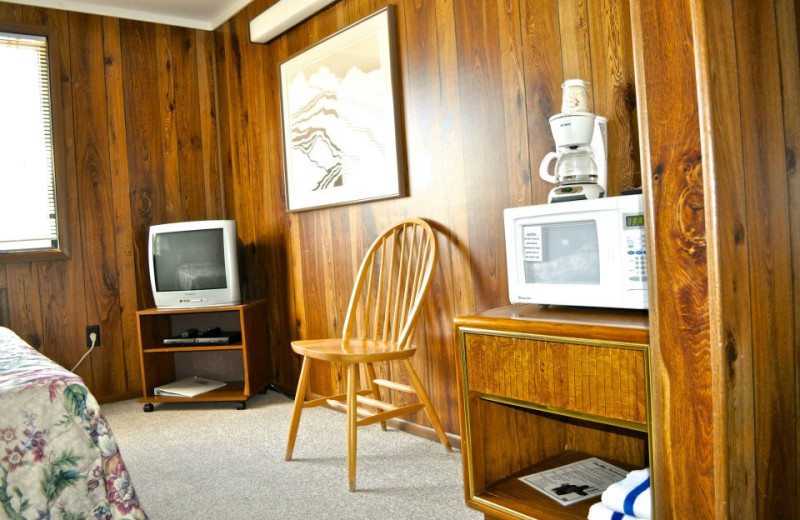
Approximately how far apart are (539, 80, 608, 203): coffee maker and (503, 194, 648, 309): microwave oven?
0.31 feet

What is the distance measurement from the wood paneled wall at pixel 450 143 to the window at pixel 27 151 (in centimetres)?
112

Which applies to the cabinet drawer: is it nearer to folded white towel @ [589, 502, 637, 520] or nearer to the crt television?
folded white towel @ [589, 502, 637, 520]

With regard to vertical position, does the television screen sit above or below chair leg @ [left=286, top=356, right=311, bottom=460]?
above

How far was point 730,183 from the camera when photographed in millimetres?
1105

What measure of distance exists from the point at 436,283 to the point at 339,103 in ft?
3.45

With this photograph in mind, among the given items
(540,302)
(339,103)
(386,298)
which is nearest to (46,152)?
(339,103)

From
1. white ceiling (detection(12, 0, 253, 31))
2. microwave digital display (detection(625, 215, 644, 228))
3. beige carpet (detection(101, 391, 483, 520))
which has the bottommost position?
beige carpet (detection(101, 391, 483, 520))

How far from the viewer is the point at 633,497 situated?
1522 mm

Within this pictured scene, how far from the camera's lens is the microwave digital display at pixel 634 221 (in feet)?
5.03

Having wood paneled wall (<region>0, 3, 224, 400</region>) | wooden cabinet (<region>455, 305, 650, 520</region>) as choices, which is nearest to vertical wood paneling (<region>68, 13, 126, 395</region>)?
wood paneled wall (<region>0, 3, 224, 400</region>)

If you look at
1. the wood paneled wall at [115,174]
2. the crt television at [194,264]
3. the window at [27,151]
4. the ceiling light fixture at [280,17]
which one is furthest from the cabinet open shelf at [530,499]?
the window at [27,151]

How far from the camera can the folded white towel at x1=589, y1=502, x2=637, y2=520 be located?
153 cm

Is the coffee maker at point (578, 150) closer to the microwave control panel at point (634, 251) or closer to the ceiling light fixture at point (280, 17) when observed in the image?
the microwave control panel at point (634, 251)

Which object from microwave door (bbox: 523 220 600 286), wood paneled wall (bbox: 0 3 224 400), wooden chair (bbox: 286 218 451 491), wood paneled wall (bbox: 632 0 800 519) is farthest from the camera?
wood paneled wall (bbox: 0 3 224 400)
